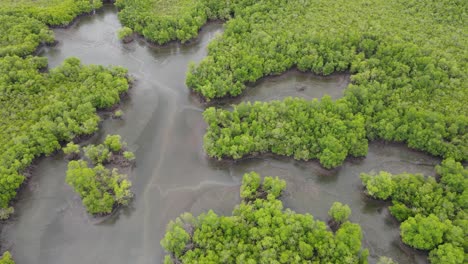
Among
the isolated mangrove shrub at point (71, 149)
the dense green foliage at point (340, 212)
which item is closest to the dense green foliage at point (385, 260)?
the dense green foliage at point (340, 212)

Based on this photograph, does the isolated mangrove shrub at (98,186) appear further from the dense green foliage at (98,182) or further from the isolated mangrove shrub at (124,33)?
the isolated mangrove shrub at (124,33)

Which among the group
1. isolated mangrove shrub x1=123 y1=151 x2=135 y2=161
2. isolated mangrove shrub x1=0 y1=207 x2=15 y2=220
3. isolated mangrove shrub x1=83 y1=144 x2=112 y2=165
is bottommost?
isolated mangrove shrub x1=0 y1=207 x2=15 y2=220

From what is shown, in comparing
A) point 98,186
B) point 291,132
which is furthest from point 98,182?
point 291,132

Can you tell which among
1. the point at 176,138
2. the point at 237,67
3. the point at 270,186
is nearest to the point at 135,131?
the point at 176,138

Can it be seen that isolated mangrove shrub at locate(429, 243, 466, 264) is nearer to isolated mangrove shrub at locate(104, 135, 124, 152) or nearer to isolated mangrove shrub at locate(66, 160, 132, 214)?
isolated mangrove shrub at locate(66, 160, 132, 214)

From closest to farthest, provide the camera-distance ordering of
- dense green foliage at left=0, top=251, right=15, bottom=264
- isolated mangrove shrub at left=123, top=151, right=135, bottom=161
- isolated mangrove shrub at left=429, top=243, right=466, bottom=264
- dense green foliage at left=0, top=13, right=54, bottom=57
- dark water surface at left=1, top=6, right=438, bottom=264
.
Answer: isolated mangrove shrub at left=429, top=243, right=466, bottom=264 < dense green foliage at left=0, top=251, right=15, bottom=264 < dark water surface at left=1, top=6, right=438, bottom=264 < isolated mangrove shrub at left=123, top=151, right=135, bottom=161 < dense green foliage at left=0, top=13, right=54, bottom=57

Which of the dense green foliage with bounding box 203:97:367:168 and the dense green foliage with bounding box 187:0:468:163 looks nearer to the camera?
the dense green foliage with bounding box 203:97:367:168

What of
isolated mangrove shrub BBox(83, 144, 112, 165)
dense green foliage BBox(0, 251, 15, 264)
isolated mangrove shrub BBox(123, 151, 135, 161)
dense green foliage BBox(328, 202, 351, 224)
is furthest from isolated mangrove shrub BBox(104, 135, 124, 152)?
dense green foliage BBox(328, 202, 351, 224)
